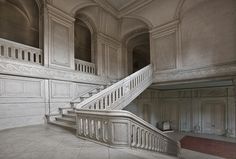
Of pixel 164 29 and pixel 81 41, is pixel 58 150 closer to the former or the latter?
pixel 164 29

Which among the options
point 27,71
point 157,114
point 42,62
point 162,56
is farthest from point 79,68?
point 157,114

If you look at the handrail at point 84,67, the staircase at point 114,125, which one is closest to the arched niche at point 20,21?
the handrail at point 84,67

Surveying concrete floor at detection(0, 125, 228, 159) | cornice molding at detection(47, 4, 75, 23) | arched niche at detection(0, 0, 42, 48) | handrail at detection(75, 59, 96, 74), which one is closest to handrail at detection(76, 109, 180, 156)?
concrete floor at detection(0, 125, 228, 159)

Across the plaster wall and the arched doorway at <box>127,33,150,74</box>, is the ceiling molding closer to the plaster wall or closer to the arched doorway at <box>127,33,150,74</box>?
the arched doorway at <box>127,33,150,74</box>

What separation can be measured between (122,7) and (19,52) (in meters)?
6.22

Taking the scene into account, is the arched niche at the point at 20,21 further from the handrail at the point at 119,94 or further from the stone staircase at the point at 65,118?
the handrail at the point at 119,94

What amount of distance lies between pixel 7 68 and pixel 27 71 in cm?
58

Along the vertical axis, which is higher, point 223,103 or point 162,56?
point 162,56

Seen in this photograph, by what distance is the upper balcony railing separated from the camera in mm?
4734

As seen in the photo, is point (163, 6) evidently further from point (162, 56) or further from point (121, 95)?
point (121, 95)

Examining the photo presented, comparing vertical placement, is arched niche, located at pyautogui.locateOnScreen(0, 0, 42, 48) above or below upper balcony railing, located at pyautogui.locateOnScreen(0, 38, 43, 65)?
above

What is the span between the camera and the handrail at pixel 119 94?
168 inches

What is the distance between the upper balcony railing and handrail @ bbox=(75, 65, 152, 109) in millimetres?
2750

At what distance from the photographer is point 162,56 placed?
24.5 ft
